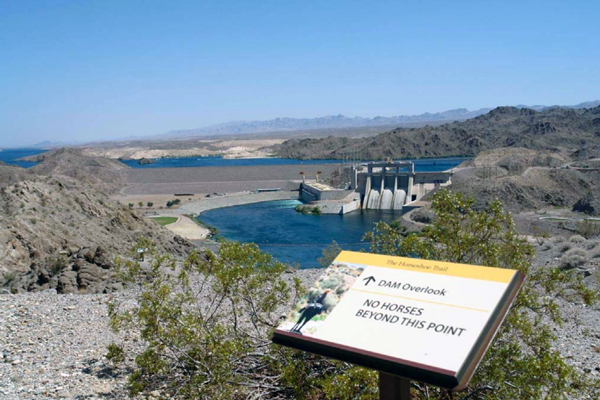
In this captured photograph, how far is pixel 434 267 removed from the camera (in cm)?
484

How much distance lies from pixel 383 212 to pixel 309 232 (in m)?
12.9

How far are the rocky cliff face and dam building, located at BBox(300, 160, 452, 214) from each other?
27.1 meters

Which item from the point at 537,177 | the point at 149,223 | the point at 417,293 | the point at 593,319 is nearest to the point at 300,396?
the point at 417,293

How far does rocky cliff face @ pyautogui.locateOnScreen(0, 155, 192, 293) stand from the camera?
1521cm

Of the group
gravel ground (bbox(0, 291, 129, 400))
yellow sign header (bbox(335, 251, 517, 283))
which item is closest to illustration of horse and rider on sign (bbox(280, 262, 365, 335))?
yellow sign header (bbox(335, 251, 517, 283))

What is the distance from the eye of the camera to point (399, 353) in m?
4.00

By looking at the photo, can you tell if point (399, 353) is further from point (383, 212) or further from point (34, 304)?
point (383, 212)

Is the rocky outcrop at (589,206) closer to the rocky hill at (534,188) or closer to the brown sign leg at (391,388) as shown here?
the rocky hill at (534,188)

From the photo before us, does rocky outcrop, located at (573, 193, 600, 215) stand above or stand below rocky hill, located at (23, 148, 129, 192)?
below

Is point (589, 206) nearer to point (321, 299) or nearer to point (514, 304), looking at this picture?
point (514, 304)

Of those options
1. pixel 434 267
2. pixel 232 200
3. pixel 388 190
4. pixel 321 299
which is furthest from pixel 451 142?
pixel 321 299

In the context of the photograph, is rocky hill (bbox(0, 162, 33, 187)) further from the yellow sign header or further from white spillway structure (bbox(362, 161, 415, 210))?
the yellow sign header

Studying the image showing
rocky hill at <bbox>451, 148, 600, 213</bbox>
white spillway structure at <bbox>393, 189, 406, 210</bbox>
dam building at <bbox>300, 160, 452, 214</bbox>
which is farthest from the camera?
dam building at <bbox>300, 160, 452, 214</bbox>

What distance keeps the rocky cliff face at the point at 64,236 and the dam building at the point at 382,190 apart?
88.9 ft
